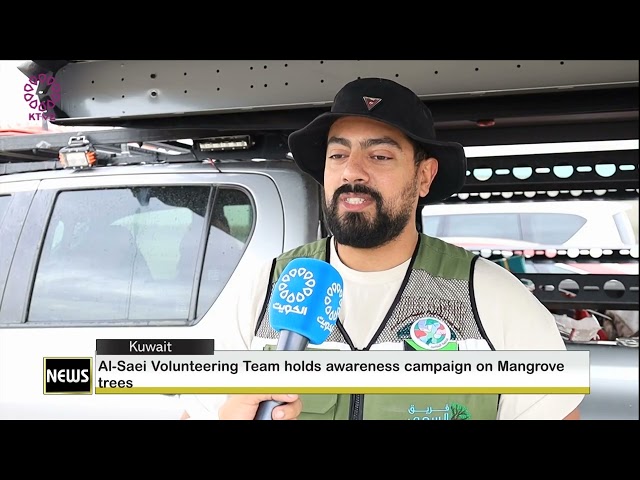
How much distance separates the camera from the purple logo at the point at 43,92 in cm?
256

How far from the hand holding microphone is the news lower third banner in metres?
0.22

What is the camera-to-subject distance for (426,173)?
215 centimetres

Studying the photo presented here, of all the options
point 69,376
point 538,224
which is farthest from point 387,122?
point 538,224

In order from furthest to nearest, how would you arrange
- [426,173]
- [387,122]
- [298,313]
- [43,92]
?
1. [43,92]
2. [426,173]
3. [387,122]
4. [298,313]

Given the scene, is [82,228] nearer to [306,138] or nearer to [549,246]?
[306,138]

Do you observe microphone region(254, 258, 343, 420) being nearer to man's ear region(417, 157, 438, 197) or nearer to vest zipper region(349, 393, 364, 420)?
vest zipper region(349, 393, 364, 420)

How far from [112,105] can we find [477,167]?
1.54 m

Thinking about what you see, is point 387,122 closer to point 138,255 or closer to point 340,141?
point 340,141

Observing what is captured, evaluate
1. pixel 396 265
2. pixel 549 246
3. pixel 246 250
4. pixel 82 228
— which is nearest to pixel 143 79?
pixel 82 228

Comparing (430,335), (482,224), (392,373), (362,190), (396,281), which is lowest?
(392,373)

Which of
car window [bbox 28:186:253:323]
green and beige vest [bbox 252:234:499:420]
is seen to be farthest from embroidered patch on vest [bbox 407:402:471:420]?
car window [bbox 28:186:253:323]

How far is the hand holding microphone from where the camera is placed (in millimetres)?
1607

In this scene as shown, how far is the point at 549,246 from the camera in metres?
3.43

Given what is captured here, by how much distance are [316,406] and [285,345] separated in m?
0.46
